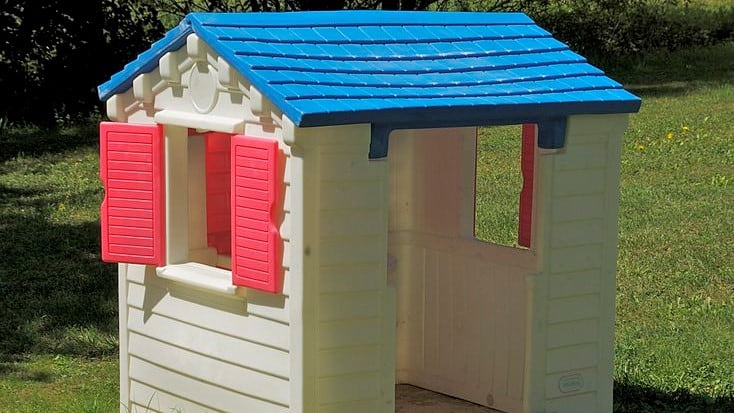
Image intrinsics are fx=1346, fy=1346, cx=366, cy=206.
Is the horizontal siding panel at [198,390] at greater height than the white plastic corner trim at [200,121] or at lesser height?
lesser

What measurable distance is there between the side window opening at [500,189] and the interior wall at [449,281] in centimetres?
31

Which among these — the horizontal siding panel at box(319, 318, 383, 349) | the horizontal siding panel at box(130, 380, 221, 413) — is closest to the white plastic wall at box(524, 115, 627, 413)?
the horizontal siding panel at box(319, 318, 383, 349)

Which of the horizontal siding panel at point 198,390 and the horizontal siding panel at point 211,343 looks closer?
the horizontal siding panel at point 211,343

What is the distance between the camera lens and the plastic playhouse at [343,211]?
4.98 meters

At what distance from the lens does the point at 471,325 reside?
21.1 ft

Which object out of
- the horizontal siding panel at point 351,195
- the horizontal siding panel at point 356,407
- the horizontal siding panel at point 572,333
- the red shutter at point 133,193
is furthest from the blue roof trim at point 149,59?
the horizontal siding panel at point 572,333

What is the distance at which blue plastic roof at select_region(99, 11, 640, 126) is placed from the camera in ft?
16.3

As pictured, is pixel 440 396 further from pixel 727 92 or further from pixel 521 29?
pixel 727 92

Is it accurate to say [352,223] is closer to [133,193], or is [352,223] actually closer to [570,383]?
[133,193]

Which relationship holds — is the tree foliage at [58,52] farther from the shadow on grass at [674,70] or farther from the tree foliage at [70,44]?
the shadow on grass at [674,70]

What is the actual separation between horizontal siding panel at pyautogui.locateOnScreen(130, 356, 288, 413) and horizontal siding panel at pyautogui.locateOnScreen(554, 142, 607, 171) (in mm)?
1515

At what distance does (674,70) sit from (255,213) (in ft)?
48.6

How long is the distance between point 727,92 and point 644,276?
27.2 feet

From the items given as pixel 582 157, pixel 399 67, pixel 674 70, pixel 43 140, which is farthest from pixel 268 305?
pixel 674 70
